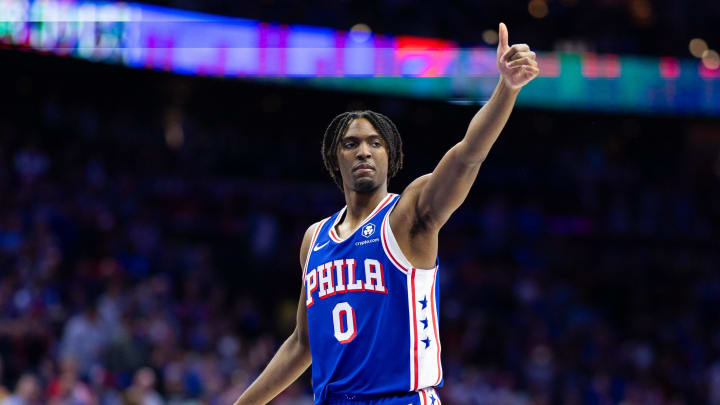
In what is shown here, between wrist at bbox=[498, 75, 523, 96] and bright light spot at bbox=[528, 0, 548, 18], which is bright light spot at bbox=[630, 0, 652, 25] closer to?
bright light spot at bbox=[528, 0, 548, 18]

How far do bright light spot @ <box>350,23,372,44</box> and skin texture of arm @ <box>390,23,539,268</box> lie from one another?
1310 centimetres

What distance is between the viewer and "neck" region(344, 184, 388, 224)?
12.7ft

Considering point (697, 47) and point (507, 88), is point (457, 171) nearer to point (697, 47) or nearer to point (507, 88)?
point (507, 88)

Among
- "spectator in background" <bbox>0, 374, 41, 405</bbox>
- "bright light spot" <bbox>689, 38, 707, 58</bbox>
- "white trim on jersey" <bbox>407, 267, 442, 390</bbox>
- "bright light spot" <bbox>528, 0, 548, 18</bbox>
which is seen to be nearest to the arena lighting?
"bright light spot" <bbox>689, 38, 707, 58</bbox>

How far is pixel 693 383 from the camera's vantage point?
15.0 meters

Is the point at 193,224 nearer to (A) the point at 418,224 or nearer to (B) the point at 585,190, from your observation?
(B) the point at 585,190

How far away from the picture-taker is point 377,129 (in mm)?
3885

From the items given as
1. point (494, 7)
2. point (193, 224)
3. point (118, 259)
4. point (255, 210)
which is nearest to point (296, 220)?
point (255, 210)

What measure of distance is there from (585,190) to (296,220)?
6.56 meters

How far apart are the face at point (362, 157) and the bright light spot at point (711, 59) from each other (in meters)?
15.7

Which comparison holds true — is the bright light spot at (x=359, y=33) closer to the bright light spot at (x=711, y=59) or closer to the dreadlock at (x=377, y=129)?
the bright light spot at (x=711, y=59)

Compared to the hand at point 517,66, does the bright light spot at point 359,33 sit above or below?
above

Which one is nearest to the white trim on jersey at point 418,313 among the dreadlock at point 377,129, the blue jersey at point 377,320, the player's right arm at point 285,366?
the blue jersey at point 377,320

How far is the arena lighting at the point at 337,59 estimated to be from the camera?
14539 mm
